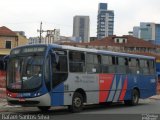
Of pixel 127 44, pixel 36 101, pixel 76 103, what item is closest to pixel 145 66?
pixel 76 103

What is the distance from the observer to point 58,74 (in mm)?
19922

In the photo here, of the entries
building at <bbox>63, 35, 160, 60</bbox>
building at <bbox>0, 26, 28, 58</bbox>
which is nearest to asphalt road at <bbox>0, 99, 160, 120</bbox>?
building at <bbox>0, 26, 28, 58</bbox>

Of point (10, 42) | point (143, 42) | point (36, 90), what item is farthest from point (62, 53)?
point (143, 42)

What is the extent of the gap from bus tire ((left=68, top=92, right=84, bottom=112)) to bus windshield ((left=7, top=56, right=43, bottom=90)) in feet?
8.03

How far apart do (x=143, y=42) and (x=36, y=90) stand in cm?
10189

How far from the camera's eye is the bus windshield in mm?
19094

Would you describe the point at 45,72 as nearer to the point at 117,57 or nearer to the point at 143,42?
the point at 117,57

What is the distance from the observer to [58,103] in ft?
64.7

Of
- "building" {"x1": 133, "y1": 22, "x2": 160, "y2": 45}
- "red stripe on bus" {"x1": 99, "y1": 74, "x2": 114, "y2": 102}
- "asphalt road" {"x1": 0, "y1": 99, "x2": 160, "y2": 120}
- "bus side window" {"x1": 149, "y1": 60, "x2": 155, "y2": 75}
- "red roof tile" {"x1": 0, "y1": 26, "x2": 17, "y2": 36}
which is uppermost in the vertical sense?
"building" {"x1": 133, "y1": 22, "x2": 160, "y2": 45}

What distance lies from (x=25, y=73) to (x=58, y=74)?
148cm

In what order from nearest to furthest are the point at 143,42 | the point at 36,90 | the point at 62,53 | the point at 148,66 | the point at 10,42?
the point at 36,90 < the point at 62,53 < the point at 148,66 < the point at 10,42 < the point at 143,42

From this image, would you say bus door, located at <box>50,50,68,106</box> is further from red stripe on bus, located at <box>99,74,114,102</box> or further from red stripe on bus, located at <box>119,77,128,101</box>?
red stripe on bus, located at <box>119,77,128,101</box>

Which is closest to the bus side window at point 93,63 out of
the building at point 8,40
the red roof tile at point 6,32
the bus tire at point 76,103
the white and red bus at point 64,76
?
the white and red bus at point 64,76

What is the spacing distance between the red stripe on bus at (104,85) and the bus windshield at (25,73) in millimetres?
4944
